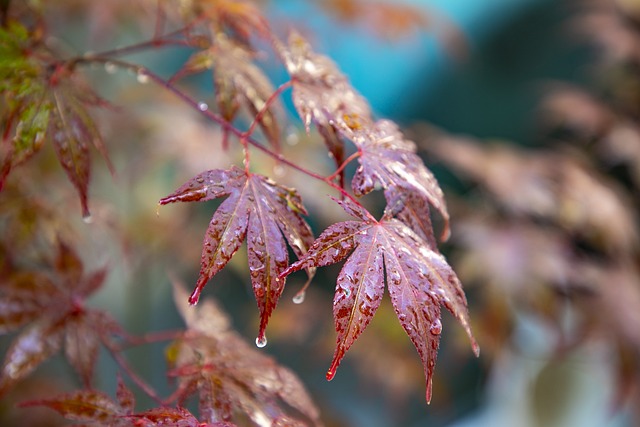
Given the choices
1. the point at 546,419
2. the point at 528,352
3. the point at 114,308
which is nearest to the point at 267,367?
the point at 528,352

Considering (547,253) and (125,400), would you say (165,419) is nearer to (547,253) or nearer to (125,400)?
(125,400)

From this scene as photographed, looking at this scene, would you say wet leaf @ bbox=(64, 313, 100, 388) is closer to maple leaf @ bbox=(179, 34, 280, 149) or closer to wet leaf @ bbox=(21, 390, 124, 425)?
wet leaf @ bbox=(21, 390, 124, 425)

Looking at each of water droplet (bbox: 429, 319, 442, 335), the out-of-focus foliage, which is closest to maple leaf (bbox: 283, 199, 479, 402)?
→ water droplet (bbox: 429, 319, 442, 335)

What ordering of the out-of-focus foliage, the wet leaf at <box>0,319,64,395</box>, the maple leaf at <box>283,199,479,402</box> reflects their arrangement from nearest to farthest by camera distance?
the maple leaf at <box>283,199,479,402</box> < the wet leaf at <box>0,319,64,395</box> < the out-of-focus foliage

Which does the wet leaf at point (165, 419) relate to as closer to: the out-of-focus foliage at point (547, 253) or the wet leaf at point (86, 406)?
the wet leaf at point (86, 406)

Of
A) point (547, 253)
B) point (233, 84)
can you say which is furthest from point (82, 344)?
point (547, 253)

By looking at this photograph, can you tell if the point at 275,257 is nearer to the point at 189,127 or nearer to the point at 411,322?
the point at 411,322

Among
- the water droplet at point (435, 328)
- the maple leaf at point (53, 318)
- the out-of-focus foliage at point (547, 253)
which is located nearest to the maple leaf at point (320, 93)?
the water droplet at point (435, 328)
